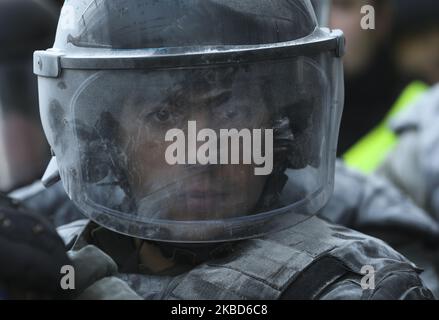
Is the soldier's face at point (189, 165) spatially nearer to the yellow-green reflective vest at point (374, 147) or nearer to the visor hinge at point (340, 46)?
the visor hinge at point (340, 46)

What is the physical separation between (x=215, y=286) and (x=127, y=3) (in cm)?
53

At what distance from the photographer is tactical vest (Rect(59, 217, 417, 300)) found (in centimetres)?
160

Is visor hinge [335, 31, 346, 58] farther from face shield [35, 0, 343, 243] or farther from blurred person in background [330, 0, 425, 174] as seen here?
blurred person in background [330, 0, 425, 174]

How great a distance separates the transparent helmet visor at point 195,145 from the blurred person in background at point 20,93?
1647mm

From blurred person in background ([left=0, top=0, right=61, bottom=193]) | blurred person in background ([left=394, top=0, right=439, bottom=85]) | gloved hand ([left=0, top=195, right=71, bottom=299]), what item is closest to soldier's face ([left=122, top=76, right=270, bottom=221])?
gloved hand ([left=0, top=195, right=71, bottom=299])

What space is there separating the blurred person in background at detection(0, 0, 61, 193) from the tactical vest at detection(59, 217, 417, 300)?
172 centimetres

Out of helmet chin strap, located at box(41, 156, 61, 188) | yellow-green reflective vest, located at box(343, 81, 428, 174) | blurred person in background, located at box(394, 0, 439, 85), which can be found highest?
helmet chin strap, located at box(41, 156, 61, 188)

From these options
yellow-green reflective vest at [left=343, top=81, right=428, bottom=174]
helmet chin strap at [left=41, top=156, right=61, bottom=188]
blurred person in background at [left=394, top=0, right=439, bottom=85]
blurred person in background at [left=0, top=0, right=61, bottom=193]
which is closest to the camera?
helmet chin strap at [left=41, top=156, right=61, bottom=188]

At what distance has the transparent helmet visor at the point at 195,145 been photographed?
1.59 metres

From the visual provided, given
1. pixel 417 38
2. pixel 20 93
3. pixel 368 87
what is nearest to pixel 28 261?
pixel 20 93

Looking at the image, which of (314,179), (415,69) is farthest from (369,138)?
(314,179)

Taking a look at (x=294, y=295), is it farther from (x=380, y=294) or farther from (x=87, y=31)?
(x=87, y=31)

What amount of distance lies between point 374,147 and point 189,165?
2399mm

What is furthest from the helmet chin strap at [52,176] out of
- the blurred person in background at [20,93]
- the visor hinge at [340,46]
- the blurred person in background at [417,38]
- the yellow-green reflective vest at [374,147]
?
the blurred person in background at [417,38]
